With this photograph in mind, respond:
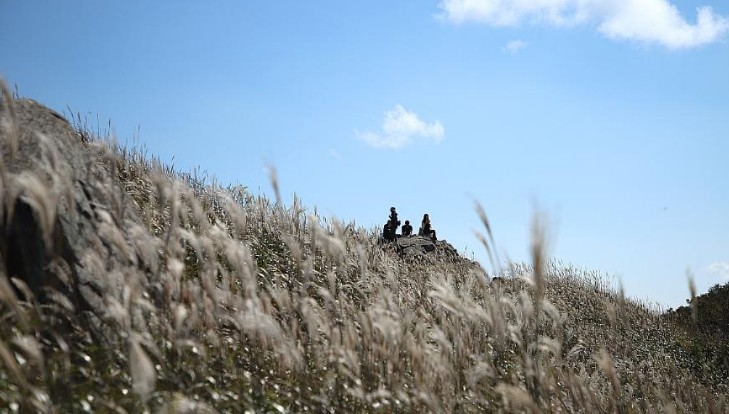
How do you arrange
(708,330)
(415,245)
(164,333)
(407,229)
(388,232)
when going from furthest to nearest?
(407,229) → (388,232) → (415,245) → (708,330) → (164,333)

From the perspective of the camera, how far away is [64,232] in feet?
13.9

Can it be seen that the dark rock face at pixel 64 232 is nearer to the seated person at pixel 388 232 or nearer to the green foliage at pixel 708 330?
the green foliage at pixel 708 330

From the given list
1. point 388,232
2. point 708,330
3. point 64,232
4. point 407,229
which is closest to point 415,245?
point 388,232

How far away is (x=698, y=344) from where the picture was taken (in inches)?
479

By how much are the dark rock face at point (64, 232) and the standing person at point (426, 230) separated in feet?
47.9

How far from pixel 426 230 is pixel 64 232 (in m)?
15.7

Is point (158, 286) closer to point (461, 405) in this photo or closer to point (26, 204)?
point (26, 204)

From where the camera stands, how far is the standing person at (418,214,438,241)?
19038 millimetres

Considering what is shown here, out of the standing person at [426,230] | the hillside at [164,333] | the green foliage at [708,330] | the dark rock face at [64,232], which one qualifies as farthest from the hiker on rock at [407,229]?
the dark rock face at [64,232]

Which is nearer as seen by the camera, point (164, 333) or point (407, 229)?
point (164, 333)

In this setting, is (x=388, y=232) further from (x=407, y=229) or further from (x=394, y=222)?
(x=407, y=229)

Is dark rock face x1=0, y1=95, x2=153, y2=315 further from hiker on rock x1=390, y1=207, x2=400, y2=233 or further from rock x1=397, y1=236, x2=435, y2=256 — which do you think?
hiker on rock x1=390, y1=207, x2=400, y2=233

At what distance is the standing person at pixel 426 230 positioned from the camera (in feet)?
62.5

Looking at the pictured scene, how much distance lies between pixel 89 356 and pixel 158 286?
0.58 metres
